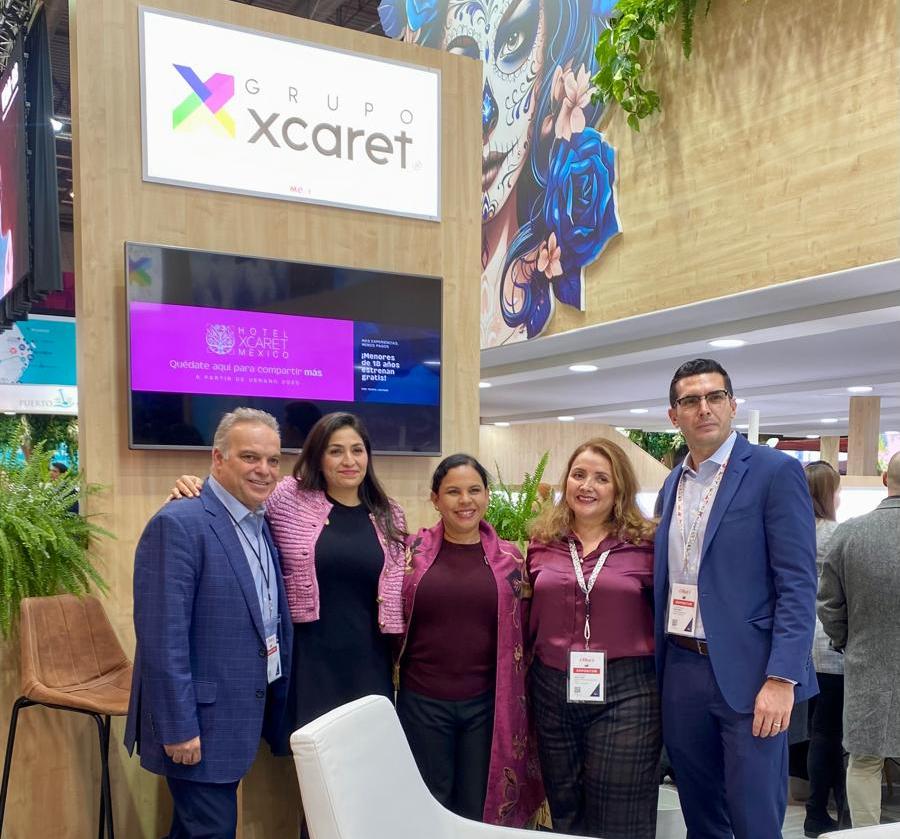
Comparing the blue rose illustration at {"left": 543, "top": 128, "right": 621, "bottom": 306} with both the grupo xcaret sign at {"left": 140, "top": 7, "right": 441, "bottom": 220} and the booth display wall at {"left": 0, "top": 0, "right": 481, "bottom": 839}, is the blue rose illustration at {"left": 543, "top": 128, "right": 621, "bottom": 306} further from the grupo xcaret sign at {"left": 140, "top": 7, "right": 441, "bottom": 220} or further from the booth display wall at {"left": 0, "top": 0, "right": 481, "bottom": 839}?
the booth display wall at {"left": 0, "top": 0, "right": 481, "bottom": 839}

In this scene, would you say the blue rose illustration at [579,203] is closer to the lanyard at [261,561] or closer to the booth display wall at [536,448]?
the lanyard at [261,561]

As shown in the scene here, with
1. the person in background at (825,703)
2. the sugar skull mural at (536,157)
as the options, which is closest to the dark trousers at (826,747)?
the person in background at (825,703)

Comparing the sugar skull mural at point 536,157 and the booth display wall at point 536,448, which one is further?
the booth display wall at point 536,448

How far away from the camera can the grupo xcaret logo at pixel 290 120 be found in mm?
3582

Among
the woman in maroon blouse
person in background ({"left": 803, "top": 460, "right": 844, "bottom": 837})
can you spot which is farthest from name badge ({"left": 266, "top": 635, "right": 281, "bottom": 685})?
person in background ({"left": 803, "top": 460, "right": 844, "bottom": 837})

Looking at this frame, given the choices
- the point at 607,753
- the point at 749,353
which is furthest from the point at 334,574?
the point at 749,353

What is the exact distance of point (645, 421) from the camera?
14906 mm

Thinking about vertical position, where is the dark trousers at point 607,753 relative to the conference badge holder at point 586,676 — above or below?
below

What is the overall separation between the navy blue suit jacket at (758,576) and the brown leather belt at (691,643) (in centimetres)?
5

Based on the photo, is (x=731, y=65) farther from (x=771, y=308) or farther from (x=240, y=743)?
(x=240, y=743)

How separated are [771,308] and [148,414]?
144 inches

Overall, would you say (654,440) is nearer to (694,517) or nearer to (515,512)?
(515,512)

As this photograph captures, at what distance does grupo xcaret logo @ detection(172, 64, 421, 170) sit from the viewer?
358cm

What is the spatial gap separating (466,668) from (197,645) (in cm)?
78
